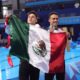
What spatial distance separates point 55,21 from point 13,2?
13082 millimetres

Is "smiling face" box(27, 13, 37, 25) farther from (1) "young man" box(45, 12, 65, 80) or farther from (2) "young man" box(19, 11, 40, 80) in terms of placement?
(1) "young man" box(45, 12, 65, 80)

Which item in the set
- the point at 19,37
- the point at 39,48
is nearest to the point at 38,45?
the point at 39,48

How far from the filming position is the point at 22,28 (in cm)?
313

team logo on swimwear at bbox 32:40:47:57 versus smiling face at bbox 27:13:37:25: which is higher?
smiling face at bbox 27:13:37:25

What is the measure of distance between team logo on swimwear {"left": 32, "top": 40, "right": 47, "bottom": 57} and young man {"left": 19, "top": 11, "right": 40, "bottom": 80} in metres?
0.18

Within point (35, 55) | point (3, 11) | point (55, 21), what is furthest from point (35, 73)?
point (3, 11)

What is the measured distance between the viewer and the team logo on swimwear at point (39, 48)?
10.1 feet

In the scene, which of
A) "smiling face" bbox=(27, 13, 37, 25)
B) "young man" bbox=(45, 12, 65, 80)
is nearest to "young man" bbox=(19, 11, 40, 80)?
"smiling face" bbox=(27, 13, 37, 25)

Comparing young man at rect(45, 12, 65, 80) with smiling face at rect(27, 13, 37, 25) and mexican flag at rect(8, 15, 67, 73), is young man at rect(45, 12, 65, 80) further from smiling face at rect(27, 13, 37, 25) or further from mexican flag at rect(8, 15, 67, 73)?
smiling face at rect(27, 13, 37, 25)

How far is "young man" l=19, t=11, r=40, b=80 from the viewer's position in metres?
2.96

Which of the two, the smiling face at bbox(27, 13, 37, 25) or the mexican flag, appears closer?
the smiling face at bbox(27, 13, 37, 25)

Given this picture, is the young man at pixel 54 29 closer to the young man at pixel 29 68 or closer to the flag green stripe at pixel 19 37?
the young man at pixel 29 68

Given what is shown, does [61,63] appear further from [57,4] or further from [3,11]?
[3,11]

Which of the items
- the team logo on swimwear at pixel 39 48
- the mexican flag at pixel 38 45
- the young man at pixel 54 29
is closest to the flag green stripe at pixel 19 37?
the mexican flag at pixel 38 45
